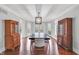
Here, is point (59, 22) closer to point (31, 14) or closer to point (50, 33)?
point (50, 33)

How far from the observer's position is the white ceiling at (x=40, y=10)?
3.11m

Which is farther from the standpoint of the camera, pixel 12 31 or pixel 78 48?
pixel 12 31

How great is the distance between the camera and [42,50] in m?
3.28

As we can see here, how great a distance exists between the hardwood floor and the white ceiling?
1.77 ft

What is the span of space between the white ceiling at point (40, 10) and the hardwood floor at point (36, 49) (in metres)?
0.54

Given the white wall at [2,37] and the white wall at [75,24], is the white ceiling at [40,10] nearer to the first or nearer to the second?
the white wall at [75,24]

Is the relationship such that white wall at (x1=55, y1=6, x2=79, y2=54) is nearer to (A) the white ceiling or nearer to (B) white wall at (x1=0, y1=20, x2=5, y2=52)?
(A) the white ceiling

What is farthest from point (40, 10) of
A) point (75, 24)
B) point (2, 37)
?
point (2, 37)

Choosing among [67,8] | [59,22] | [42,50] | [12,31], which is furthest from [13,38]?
[67,8]

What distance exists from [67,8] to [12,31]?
134cm

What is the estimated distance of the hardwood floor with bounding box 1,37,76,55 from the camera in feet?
10.5

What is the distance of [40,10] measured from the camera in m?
3.21

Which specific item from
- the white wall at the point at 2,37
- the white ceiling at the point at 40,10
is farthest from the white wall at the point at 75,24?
the white wall at the point at 2,37

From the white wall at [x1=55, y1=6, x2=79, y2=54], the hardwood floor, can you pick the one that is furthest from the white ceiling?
the hardwood floor
